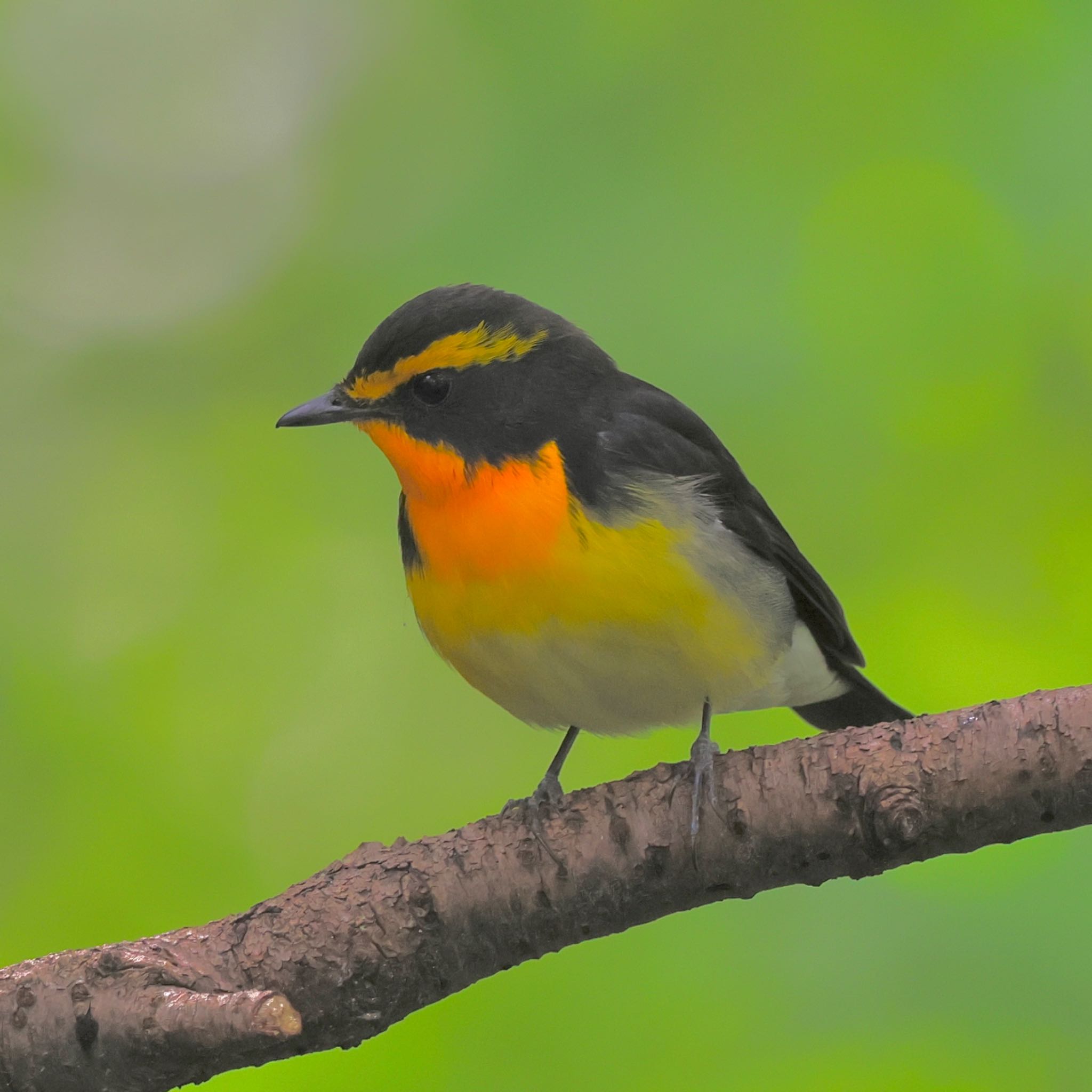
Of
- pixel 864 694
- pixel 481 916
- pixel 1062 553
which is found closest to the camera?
pixel 481 916

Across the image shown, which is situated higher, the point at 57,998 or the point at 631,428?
the point at 631,428

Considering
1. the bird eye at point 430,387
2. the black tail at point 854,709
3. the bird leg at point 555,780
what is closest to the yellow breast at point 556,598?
the bird eye at point 430,387

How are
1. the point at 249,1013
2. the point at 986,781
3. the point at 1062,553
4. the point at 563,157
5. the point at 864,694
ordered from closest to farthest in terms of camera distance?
the point at 249,1013, the point at 986,781, the point at 1062,553, the point at 864,694, the point at 563,157

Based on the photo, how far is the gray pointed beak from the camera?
4.45 meters

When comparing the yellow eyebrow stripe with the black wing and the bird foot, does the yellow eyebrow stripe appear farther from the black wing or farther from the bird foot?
the bird foot

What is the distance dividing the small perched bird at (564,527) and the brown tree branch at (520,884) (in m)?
0.33

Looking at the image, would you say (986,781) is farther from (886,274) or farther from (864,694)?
(886,274)

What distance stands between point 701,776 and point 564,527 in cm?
88

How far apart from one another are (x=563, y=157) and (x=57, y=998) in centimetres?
376

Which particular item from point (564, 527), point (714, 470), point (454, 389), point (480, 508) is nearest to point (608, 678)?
point (564, 527)

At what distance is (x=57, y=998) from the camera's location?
3.21 meters

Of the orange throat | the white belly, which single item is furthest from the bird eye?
the white belly

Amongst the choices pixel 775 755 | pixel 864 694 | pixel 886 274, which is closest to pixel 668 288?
pixel 886 274

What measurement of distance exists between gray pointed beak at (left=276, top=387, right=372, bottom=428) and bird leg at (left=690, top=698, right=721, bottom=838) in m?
1.52
